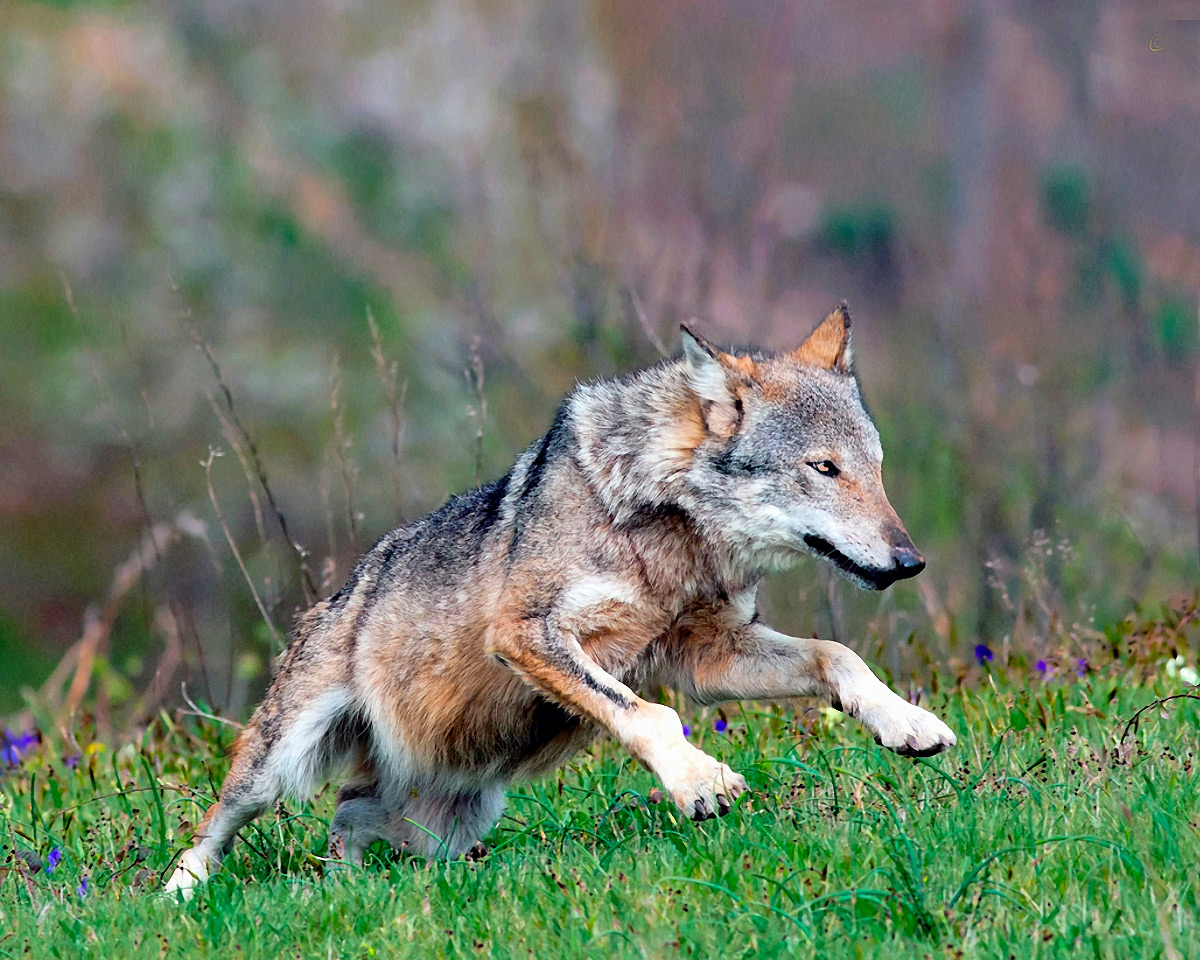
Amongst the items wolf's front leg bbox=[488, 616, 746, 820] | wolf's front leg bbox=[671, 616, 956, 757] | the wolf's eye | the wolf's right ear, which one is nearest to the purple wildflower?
A: wolf's front leg bbox=[488, 616, 746, 820]

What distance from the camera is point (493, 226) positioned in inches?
610

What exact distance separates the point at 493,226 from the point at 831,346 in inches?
394

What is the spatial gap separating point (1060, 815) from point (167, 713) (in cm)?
525

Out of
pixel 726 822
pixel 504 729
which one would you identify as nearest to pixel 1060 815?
pixel 726 822

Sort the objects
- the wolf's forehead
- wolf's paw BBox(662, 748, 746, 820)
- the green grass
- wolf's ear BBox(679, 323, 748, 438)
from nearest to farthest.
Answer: the green grass
wolf's paw BBox(662, 748, 746, 820)
the wolf's forehead
wolf's ear BBox(679, 323, 748, 438)

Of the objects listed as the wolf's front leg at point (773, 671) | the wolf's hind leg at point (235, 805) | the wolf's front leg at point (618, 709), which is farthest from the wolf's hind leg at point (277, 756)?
the wolf's front leg at point (773, 671)

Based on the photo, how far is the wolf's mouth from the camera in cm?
492

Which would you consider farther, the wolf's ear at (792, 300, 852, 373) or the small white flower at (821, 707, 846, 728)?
the small white flower at (821, 707, 846, 728)

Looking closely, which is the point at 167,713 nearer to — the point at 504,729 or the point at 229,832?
the point at 229,832

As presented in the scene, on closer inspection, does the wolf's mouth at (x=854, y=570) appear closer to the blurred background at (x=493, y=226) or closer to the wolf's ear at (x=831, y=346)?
the wolf's ear at (x=831, y=346)

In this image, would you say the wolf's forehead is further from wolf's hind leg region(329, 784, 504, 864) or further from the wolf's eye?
wolf's hind leg region(329, 784, 504, 864)

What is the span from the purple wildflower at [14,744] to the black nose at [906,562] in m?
4.89

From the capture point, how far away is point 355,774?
6246 millimetres

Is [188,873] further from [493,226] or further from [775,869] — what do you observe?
[493,226]
